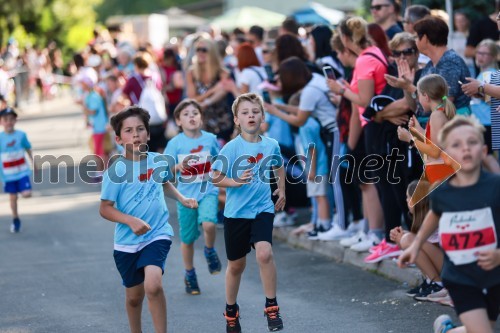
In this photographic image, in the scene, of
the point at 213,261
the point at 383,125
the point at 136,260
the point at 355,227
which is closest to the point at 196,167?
the point at 213,261

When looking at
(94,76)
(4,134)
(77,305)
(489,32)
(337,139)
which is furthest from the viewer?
(94,76)

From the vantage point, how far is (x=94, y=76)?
61.7ft

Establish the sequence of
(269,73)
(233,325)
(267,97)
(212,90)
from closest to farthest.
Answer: (233,325) < (267,97) < (269,73) < (212,90)

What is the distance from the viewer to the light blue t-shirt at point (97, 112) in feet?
57.0

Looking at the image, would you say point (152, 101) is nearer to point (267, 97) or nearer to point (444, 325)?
point (267, 97)

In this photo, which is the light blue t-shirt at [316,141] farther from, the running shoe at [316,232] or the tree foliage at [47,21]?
the tree foliage at [47,21]

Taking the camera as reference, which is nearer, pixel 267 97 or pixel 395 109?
pixel 395 109

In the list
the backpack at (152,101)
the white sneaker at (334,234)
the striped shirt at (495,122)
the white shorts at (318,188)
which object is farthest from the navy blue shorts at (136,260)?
the backpack at (152,101)

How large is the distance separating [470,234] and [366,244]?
4503 millimetres

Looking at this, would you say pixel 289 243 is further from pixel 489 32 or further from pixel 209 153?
pixel 489 32

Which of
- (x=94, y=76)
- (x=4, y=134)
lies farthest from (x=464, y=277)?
(x=94, y=76)

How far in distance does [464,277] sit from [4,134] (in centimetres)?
879

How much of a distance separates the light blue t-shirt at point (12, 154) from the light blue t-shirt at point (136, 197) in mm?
6360

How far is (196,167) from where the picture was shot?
906cm
